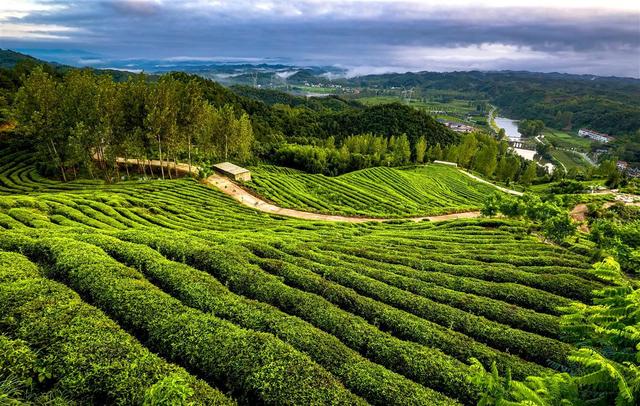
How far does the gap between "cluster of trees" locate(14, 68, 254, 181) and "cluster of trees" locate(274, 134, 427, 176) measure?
36.1m

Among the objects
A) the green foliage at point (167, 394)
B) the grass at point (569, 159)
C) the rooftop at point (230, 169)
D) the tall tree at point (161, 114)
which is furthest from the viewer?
the grass at point (569, 159)

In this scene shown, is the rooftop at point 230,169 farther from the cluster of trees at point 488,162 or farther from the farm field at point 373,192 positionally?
the cluster of trees at point 488,162

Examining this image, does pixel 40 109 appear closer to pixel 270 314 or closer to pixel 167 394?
pixel 270 314

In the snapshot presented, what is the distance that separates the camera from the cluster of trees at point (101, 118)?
42.9m

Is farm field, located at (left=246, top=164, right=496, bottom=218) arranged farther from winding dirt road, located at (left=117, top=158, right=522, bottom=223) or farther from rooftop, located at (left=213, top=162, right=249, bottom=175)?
rooftop, located at (left=213, top=162, right=249, bottom=175)

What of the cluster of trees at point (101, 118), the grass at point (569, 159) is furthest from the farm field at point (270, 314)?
the grass at point (569, 159)

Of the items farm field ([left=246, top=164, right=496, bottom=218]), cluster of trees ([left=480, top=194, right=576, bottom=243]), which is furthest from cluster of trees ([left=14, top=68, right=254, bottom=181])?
cluster of trees ([left=480, top=194, right=576, bottom=243])

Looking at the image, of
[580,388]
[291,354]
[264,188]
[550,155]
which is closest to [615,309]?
[580,388]

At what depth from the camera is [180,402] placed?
8.52m

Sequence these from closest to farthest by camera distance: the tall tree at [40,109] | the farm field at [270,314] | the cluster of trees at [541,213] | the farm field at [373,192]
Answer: the farm field at [270,314] < the cluster of trees at [541,213] < the tall tree at [40,109] < the farm field at [373,192]

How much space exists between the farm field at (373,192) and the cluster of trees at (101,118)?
14.7 m

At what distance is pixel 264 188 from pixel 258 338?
141 feet

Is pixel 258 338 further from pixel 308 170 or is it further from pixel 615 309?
pixel 308 170

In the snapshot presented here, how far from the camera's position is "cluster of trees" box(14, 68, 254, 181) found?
141 ft
